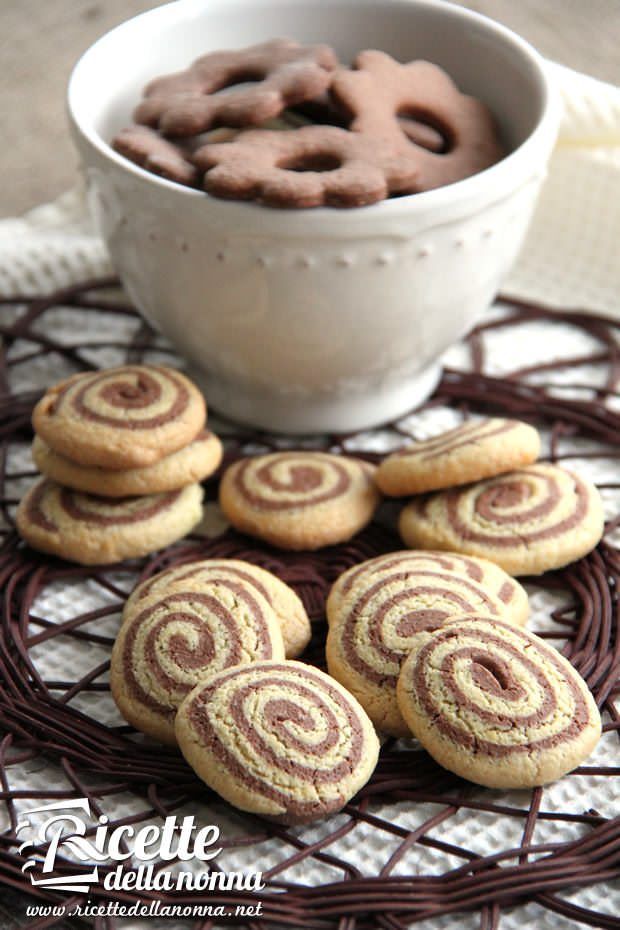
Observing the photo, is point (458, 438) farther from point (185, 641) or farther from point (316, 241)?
point (185, 641)

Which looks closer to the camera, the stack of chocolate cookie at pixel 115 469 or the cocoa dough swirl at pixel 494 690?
the cocoa dough swirl at pixel 494 690

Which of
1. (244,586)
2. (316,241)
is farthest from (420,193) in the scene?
(244,586)

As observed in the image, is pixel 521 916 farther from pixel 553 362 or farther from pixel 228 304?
pixel 553 362

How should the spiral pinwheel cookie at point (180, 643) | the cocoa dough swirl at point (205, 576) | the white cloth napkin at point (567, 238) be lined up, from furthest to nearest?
the white cloth napkin at point (567, 238), the cocoa dough swirl at point (205, 576), the spiral pinwheel cookie at point (180, 643)

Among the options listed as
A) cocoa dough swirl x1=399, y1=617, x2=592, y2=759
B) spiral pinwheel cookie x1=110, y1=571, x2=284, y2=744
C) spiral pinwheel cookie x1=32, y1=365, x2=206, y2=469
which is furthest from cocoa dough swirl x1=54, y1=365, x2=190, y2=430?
cocoa dough swirl x1=399, y1=617, x2=592, y2=759

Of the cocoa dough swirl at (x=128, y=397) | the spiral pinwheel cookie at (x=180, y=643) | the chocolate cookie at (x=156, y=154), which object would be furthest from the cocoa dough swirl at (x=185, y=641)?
the chocolate cookie at (x=156, y=154)

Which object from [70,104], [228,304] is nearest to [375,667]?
[228,304]

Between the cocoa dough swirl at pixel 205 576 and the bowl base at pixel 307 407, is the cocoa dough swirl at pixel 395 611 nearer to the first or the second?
the cocoa dough swirl at pixel 205 576
